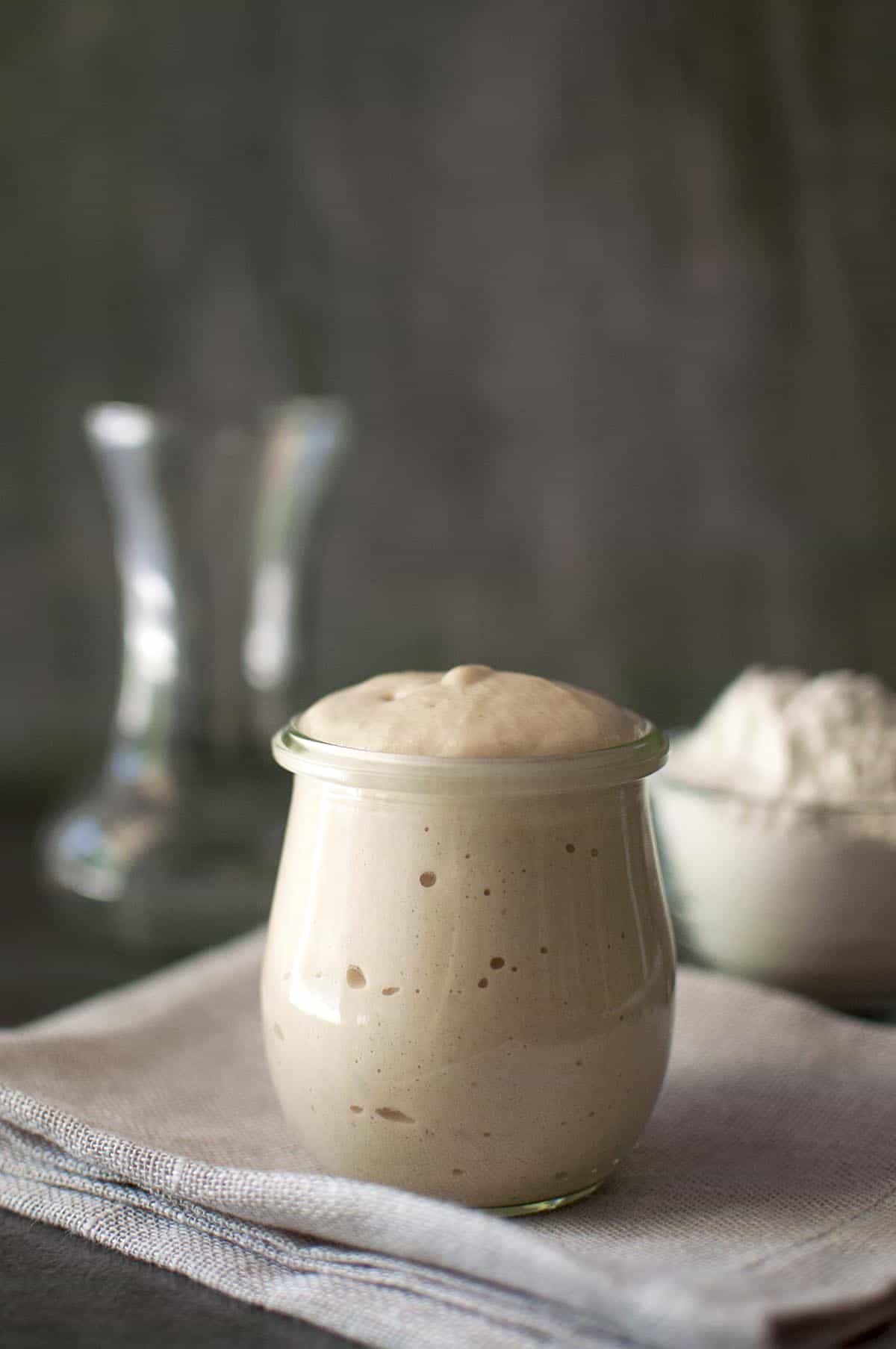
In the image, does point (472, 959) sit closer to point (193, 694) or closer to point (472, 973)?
point (472, 973)

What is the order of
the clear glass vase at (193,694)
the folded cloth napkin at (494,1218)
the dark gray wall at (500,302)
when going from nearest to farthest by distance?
the folded cloth napkin at (494,1218)
the clear glass vase at (193,694)
the dark gray wall at (500,302)

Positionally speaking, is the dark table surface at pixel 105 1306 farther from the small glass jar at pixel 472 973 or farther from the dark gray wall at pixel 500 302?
the dark gray wall at pixel 500 302

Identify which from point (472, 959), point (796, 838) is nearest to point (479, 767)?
point (472, 959)

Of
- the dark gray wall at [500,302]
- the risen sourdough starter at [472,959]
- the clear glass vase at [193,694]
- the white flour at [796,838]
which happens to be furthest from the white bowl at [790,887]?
the dark gray wall at [500,302]

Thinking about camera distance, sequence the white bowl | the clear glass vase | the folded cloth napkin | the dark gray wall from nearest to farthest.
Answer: the folded cloth napkin < the white bowl < the clear glass vase < the dark gray wall

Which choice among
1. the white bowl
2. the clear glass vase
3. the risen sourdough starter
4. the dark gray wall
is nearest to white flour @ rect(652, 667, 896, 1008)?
the white bowl

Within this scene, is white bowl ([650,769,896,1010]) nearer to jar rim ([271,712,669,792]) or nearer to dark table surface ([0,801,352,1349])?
jar rim ([271,712,669,792])

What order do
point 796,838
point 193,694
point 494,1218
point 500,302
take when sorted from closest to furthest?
1. point 494,1218
2. point 796,838
3. point 193,694
4. point 500,302

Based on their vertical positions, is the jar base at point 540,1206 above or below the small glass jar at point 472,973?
below
